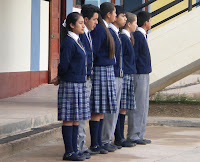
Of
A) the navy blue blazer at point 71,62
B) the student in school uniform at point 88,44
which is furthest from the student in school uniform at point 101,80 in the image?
the navy blue blazer at point 71,62

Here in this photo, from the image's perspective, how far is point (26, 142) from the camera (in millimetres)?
7645

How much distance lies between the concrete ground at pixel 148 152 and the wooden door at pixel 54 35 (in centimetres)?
577

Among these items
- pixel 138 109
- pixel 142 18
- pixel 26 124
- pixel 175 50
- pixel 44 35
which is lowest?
pixel 26 124

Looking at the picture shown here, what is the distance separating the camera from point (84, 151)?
7.03 metres

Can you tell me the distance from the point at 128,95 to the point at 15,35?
5253 millimetres

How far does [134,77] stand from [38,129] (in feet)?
4.83

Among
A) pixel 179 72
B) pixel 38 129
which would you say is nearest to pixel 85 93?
pixel 38 129

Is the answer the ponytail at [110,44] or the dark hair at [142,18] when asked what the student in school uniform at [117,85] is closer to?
the ponytail at [110,44]

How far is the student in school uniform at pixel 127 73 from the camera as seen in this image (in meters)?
7.81

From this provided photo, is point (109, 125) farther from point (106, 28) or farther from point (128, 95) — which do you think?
point (106, 28)

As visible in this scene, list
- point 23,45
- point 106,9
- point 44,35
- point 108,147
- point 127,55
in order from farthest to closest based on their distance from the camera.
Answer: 1. point 44,35
2. point 23,45
3. point 127,55
4. point 108,147
5. point 106,9

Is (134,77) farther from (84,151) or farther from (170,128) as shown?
(170,128)

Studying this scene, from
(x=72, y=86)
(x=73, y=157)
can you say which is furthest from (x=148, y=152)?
(x=72, y=86)

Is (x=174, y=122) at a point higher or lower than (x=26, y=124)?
lower
